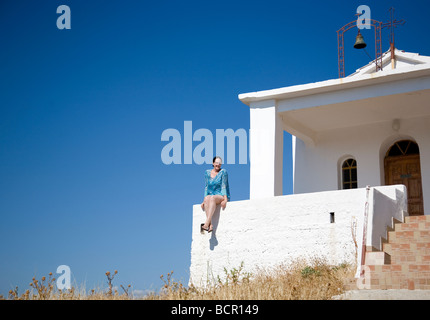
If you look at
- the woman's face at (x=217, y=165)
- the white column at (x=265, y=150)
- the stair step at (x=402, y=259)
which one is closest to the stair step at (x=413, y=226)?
Answer: the stair step at (x=402, y=259)

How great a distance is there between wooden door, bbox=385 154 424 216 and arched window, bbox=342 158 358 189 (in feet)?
3.41

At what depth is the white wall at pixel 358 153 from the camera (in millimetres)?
16266

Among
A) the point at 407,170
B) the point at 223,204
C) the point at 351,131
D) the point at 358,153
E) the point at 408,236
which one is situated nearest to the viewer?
the point at 408,236

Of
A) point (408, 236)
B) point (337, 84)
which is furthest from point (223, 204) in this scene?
point (337, 84)

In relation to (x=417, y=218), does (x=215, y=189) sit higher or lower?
higher

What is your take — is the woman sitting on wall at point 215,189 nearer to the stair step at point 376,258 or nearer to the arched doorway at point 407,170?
the stair step at point 376,258

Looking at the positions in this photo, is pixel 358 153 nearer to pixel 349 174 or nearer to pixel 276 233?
pixel 349 174

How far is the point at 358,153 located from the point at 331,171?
3.47 ft

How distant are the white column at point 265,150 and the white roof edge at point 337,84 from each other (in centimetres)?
26

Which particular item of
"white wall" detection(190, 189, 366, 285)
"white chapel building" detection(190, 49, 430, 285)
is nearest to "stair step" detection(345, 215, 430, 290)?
"white chapel building" detection(190, 49, 430, 285)

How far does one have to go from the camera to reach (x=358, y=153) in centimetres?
1734

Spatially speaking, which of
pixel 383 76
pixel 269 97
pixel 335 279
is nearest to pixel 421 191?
pixel 383 76

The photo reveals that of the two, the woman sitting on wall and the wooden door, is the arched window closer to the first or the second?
the wooden door

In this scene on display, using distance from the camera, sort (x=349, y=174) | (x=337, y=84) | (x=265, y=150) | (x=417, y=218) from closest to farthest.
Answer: (x=417, y=218), (x=337, y=84), (x=265, y=150), (x=349, y=174)
